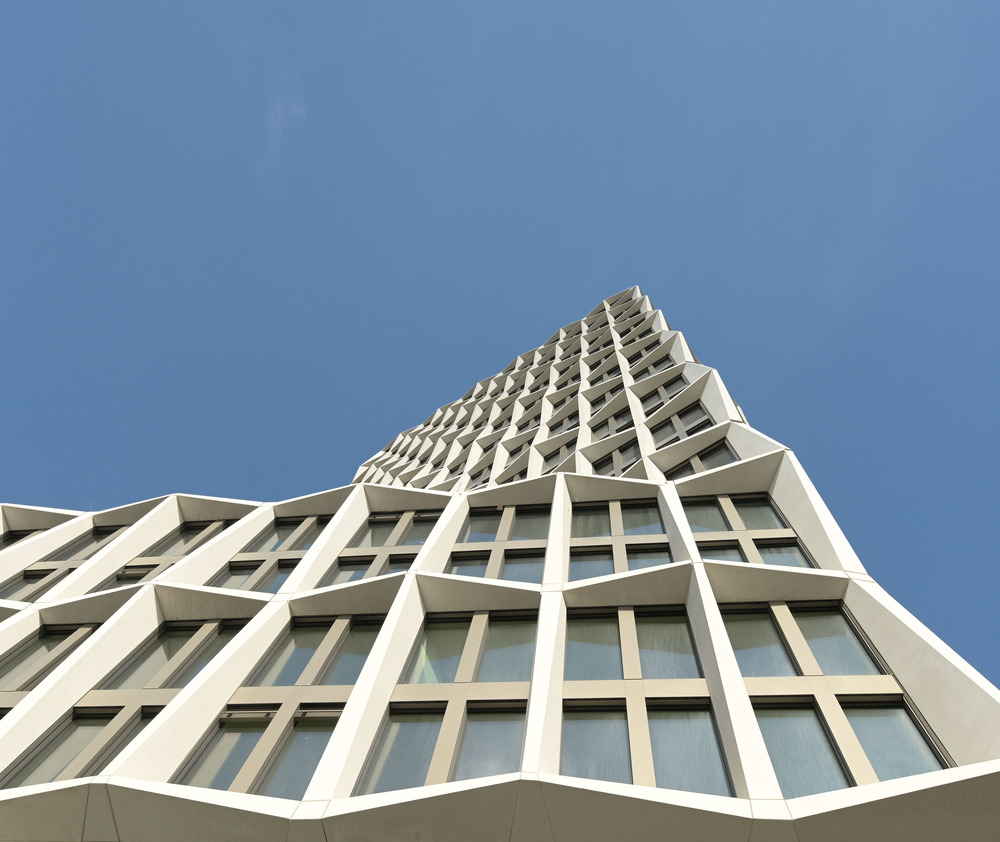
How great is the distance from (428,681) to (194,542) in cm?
1216

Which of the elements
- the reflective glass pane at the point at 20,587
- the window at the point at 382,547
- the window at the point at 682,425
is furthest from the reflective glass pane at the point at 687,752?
the reflective glass pane at the point at 20,587

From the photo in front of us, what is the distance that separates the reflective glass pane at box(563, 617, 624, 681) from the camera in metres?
12.5

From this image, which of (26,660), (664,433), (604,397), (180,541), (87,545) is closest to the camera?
(26,660)

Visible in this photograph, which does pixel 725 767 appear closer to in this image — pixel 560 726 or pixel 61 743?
pixel 560 726

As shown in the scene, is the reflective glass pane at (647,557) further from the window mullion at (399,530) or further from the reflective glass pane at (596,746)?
the window mullion at (399,530)

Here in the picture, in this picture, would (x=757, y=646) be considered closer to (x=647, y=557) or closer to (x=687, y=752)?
(x=687, y=752)

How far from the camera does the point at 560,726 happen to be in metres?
11.0

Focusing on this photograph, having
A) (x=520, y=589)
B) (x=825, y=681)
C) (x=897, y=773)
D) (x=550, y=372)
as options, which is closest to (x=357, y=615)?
(x=520, y=589)

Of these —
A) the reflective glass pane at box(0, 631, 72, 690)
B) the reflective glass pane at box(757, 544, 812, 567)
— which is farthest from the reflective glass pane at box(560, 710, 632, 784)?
the reflective glass pane at box(0, 631, 72, 690)

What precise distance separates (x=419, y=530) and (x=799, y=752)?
12477 millimetres

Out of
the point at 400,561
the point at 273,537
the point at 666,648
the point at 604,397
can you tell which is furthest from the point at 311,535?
the point at 604,397

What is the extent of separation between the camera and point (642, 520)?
18.1 meters

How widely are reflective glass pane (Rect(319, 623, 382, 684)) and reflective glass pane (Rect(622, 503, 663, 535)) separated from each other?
24.4 ft

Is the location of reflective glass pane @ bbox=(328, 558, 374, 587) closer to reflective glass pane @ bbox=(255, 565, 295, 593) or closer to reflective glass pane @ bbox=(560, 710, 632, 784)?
reflective glass pane @ bbox=(255, 565, 295, 593)
